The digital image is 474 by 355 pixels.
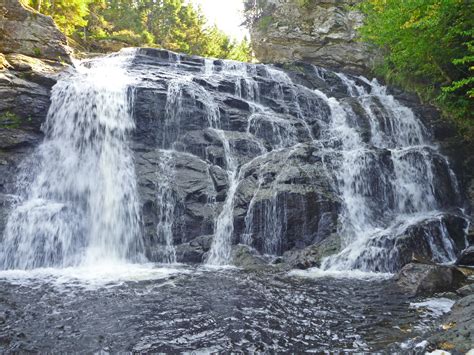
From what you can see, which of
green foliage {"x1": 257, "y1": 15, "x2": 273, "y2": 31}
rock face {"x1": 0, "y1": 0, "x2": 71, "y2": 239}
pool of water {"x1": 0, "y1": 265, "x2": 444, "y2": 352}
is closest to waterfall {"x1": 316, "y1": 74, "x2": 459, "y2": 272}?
pool of water {"x1": 0, "y1": 265, "x2": 444, "y2": 352}

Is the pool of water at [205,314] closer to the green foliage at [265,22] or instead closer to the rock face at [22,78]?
the rock face at [22,78]

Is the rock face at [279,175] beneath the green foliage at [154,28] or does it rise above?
beneath

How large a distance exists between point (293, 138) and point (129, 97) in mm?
8265

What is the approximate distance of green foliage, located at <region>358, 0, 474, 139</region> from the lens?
15.0 meters

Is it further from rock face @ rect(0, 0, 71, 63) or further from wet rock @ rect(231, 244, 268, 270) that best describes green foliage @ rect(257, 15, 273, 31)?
wet rock @ rect(231, 244, 268, 270)

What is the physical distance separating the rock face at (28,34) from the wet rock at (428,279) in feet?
66.1

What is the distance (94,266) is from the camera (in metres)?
11.7

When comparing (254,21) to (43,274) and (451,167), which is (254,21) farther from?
(43,274)

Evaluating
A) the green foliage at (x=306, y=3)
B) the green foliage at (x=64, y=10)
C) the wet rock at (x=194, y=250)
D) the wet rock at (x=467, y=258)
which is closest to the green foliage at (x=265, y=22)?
the green foliage at (x=306, y=3)

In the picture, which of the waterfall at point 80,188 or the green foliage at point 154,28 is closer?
the waterfall at point 80,188

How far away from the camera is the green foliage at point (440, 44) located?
15031 millimetres

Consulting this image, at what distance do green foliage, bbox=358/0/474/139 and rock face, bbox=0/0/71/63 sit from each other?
17.7m

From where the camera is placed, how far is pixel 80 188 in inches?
576

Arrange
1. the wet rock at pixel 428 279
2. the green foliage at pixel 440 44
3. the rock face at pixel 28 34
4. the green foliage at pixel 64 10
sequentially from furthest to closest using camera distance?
the green foliage at pixel 64 10 < the rock face at pixel 28 34 < the green foliage at pixel 440 44 < the wet rock at pixel 428 279
